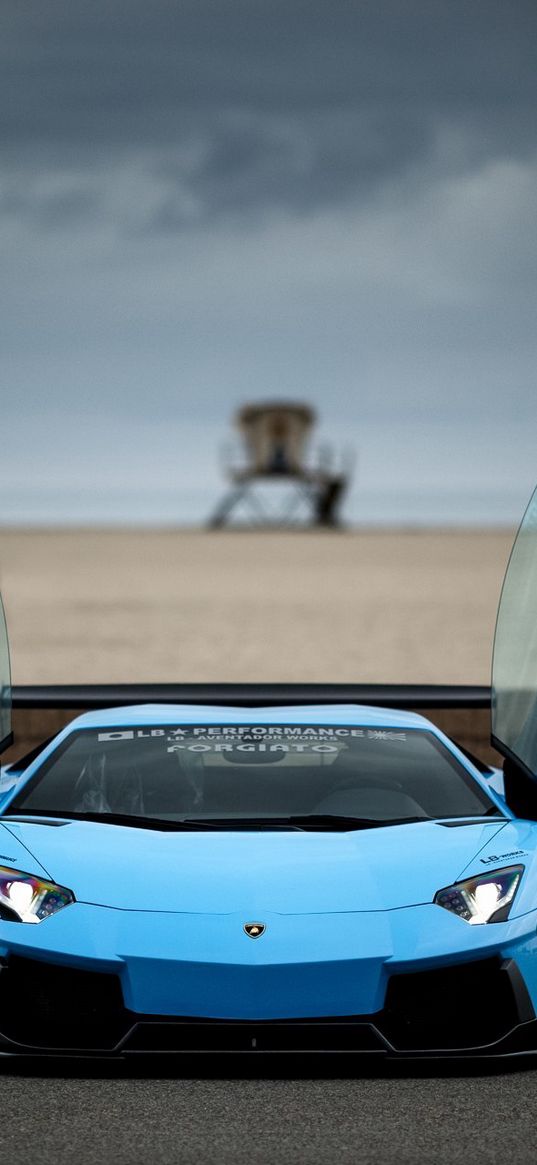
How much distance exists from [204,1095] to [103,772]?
168 cm

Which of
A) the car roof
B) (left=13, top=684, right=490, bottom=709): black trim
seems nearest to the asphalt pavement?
the car roof

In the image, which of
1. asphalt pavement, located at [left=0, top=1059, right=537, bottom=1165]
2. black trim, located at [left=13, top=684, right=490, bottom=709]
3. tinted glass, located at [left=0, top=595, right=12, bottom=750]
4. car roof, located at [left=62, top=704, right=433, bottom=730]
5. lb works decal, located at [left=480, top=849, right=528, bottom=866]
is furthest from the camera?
black trim, located at [left=13, top=684, right=490, bottom=709]

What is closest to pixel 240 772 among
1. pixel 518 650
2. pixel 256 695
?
pixel 518 650

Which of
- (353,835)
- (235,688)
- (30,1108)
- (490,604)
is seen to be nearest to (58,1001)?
(30,1108)

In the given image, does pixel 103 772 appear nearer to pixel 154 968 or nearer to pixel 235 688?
pixel 154 968

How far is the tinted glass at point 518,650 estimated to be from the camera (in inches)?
221

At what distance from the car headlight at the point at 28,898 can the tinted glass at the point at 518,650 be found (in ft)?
6.72

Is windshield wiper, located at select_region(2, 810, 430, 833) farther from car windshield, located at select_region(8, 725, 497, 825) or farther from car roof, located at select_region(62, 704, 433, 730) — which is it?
car roof, located at select_region(62, 704, 433, 730)

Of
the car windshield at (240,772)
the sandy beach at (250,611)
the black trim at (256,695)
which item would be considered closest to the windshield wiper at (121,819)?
the car windshield at (240,772)

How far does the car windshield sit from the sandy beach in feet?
44.7

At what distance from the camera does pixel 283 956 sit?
3.80 meters

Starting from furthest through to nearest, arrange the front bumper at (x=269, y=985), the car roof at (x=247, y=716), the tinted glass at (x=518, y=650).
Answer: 1. the tinted glass at (x=518, y=650)
2. the car roof at (x=247, y=716)
3. the front bumper at (x=269, y=985)

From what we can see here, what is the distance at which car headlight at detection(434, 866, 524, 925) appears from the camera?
403 cm

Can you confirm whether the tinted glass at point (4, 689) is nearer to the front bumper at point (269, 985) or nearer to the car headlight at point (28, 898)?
the car headlight at point (28, 898)
